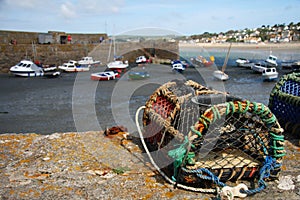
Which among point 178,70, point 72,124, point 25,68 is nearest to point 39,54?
point 25,68

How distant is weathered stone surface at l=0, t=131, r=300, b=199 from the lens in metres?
3.37

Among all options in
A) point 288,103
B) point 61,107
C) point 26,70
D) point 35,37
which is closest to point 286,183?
point 288,103

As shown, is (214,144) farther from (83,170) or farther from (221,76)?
(221,76)

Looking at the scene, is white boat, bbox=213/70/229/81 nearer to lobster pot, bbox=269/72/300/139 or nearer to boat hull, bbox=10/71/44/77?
boat hull, bbox=10/71/44/77

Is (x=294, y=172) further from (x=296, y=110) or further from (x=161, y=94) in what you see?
(x=161, y=94)

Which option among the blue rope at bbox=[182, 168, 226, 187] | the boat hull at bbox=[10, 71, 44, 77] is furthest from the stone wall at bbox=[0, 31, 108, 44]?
the blue rope at bbox=[182, 168, 226, 187]

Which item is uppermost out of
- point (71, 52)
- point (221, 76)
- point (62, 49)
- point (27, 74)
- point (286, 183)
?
point (62, 49)

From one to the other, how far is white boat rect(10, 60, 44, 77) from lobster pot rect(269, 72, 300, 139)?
35919mm

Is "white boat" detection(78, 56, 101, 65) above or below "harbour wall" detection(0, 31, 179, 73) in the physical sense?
below

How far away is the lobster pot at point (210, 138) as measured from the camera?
3.35m

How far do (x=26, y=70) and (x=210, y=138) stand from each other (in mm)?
36606

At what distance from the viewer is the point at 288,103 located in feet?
17.7

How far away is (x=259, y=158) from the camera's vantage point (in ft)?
12.8

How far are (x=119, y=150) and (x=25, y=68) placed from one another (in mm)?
35607
